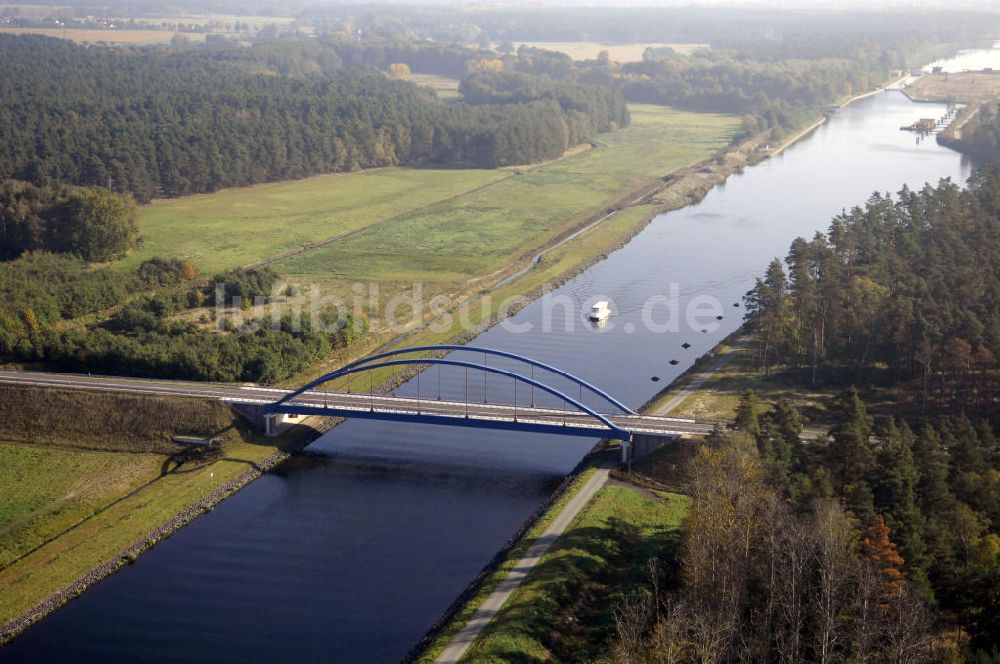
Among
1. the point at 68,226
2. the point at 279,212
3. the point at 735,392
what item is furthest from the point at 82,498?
the point at 279,212

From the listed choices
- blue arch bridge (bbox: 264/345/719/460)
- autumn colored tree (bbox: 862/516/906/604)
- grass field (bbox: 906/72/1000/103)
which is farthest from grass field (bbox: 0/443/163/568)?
grass field (bbox: 906/72/1000/103)

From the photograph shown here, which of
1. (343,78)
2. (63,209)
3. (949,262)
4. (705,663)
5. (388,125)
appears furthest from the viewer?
(343,78)

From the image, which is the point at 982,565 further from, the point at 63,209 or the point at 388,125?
the point at 388,125

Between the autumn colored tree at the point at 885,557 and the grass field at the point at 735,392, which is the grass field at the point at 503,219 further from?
the autumn colored tree at the point at 885,557

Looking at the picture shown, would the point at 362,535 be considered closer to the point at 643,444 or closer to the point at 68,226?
the point at 643,444

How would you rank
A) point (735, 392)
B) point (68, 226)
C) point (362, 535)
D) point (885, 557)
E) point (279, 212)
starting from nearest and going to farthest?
1. point (885, 557)
2. point (362, 535)
3. point (735, 392)
4. point (68, 226)
5. point (279, 212)

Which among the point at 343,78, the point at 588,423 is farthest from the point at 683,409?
the point at 343,78

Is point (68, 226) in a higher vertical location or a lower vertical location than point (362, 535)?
higher
